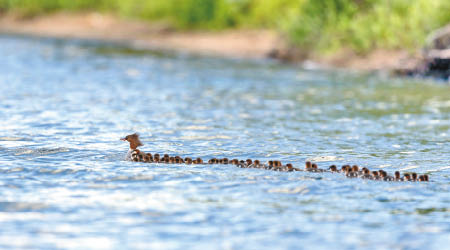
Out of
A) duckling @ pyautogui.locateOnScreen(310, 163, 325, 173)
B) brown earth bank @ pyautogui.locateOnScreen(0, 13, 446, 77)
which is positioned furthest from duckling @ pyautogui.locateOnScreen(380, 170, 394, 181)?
brown earth bank @ pyautogui.locateOnScreen(0, 13, 446, 77)

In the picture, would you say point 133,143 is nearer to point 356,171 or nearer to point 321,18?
point 356,171

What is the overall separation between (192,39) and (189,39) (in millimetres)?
316

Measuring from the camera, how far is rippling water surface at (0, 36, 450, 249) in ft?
40.8

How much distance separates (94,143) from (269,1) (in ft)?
154

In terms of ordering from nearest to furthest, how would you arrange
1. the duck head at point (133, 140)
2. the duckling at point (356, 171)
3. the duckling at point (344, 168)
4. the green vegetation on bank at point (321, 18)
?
the duckling at point (356, 171) < the duckling at point (344, 168) < the duck head at point (133, 140) < the green vegetation on bank at point (321, 18)

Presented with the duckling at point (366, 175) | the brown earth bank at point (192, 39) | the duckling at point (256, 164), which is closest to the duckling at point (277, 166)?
the duckling at point (256, 164)

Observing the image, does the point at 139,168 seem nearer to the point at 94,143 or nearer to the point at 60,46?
the point at 94,143

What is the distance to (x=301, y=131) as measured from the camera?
2309 cm

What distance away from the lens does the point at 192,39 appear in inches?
2601

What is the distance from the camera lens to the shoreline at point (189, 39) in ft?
154

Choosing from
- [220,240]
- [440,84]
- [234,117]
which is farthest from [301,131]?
[440,84]

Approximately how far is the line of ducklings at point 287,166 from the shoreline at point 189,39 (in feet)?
85.2

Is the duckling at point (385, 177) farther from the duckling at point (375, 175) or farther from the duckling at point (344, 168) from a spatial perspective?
the duckling at point (344, 168)

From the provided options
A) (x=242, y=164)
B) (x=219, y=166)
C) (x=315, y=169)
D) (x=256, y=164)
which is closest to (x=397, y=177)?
(x=315, y=169)
